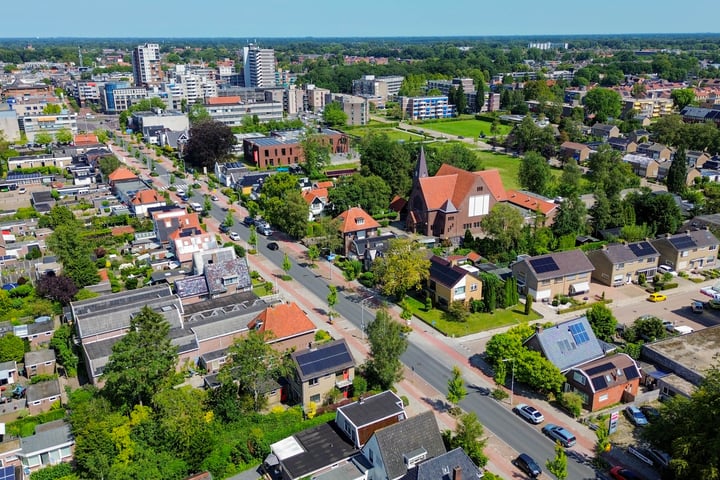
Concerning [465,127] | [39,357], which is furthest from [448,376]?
[465,127]

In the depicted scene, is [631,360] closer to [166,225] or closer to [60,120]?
[166,225]

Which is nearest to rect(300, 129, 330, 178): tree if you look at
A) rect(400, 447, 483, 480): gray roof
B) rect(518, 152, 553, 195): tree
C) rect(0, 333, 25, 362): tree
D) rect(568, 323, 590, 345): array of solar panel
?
rect(518, 152, 553, 195): tree

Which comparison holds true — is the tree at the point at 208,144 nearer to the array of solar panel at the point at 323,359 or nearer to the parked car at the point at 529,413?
the array of solar panel at the point at 323,359

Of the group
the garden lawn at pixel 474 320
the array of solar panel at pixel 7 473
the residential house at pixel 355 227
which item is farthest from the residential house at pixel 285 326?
the residential house at pixel 355 227

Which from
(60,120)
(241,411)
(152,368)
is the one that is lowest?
(241,411)

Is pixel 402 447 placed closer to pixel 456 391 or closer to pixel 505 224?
pixel 456 391

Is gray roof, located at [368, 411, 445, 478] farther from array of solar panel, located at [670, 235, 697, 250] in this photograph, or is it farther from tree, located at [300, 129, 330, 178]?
tree, located at [300, 129, 330, 178]

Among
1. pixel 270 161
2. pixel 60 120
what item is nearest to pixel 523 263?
pixel 270 161
